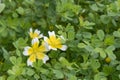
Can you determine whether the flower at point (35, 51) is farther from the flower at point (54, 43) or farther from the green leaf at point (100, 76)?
the green leaf at point (100, 76)

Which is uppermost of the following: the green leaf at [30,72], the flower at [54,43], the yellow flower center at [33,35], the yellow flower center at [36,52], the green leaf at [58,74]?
the yellow flower center at [33,35]

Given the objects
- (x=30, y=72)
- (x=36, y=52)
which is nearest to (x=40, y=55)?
(x=36, y=52)

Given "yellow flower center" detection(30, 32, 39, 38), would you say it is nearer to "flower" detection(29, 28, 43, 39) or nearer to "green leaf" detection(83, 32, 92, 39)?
"flower" detection(29, 28, 43, 39)

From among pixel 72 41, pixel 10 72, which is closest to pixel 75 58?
pixel 72 41

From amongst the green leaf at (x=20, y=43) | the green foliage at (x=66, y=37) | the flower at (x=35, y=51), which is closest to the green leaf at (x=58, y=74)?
the green foliage at (x=66, y=37)

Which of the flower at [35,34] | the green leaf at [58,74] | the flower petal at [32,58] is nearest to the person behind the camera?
the green leaf at [58,74]

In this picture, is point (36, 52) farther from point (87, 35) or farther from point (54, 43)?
point (87, 35)

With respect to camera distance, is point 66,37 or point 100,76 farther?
point 66,37

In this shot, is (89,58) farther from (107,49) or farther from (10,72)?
(10,72)

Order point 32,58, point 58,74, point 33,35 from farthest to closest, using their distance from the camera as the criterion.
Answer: point 33,35, point 32,58, point 58,74
